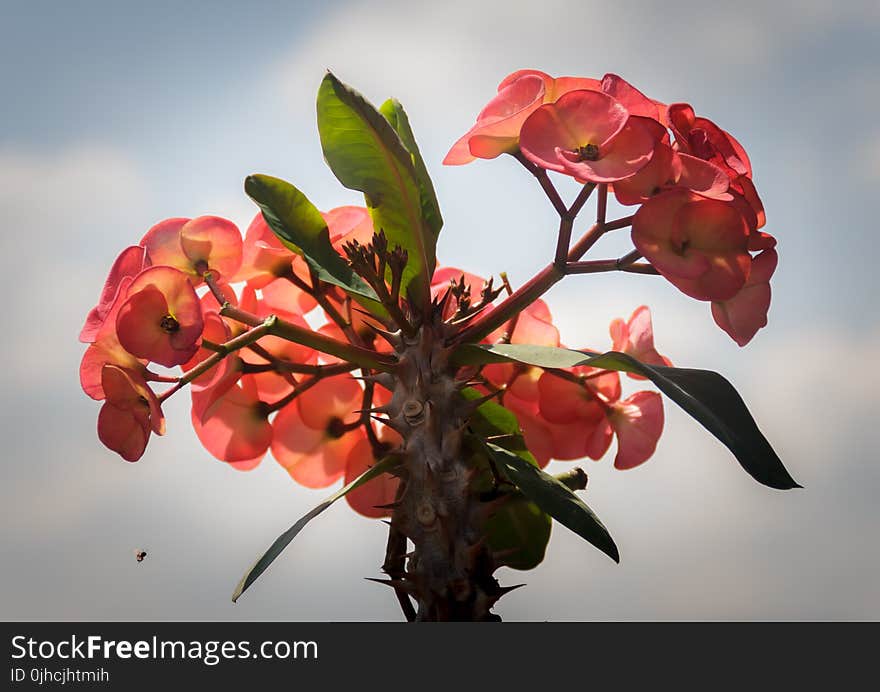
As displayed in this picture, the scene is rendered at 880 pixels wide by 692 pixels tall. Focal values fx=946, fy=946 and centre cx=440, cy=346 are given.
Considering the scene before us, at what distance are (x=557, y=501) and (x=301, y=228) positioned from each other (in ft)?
1.17

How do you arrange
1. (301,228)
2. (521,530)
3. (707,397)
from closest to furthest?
(707,397) → (301,228) → (521,530)

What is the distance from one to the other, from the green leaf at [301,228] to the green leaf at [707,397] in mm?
138

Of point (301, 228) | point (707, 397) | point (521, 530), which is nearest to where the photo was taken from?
point (707, 397)

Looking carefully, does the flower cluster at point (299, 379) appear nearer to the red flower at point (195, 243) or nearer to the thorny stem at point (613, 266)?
the red flower at point (195, 243)

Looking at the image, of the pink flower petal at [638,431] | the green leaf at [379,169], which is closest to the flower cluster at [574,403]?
the pink flower petal at [638,431]

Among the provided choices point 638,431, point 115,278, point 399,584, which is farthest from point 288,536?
point 638,431

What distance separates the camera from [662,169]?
0.88 metres

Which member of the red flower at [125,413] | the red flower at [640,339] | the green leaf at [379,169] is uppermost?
the green leaf at [379,169]

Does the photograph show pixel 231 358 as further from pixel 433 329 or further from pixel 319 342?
pixel 433 329

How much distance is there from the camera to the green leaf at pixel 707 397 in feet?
2.54

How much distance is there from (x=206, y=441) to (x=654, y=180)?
1.75 ft

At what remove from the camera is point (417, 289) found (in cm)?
93
